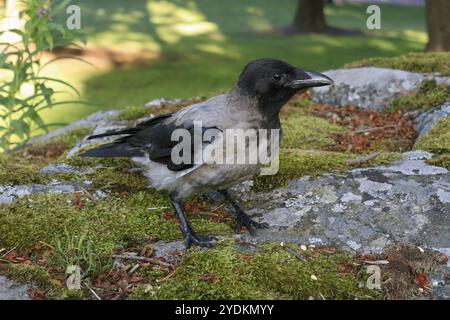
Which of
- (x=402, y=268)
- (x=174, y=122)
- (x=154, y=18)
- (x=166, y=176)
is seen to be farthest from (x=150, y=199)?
(x=154, y=18)

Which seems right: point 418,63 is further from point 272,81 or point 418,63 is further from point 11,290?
point 11,290

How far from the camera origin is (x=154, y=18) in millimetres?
21453

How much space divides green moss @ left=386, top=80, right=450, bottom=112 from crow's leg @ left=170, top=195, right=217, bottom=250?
2764 millimetres

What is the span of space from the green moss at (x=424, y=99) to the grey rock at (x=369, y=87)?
78mm

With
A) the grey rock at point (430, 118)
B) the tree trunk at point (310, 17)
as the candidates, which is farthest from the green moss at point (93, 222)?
the tree trunk at point (310, 17)

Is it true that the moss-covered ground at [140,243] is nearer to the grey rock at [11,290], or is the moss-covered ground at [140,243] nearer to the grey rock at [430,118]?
the grey rock at [11,290]

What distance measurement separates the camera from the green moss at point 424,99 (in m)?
5.16

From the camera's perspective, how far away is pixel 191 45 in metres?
16.6

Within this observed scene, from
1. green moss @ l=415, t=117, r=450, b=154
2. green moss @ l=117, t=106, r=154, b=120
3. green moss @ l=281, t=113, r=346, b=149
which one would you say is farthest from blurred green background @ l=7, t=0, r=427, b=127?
green moss @ l=415, t=117, r=450, b=154

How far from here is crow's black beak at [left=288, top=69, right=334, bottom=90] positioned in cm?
345

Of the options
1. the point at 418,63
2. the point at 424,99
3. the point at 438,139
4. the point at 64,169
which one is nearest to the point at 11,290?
the point at 64,169

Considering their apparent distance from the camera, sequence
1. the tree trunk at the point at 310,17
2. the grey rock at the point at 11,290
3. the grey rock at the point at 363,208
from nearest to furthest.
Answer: the grey rock at the point at 11,290, the grey rock at the point at 363,208, the tree trunk at the point at 310,17

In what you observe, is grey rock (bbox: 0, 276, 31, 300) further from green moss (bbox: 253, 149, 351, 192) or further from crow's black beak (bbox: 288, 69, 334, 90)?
crow's black beak (bbox: 288, 69, 334, 90)

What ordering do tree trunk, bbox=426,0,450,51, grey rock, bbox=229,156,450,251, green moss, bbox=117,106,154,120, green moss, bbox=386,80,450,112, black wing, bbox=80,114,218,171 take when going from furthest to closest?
tree trunk, bbox=426,0,450,51
green moss, bbox=117,106,154,120
green moss, bbox=386,80,450,112
black wing, bbox=80,114,218,171
grey rock, bbox=229,156,450,251
